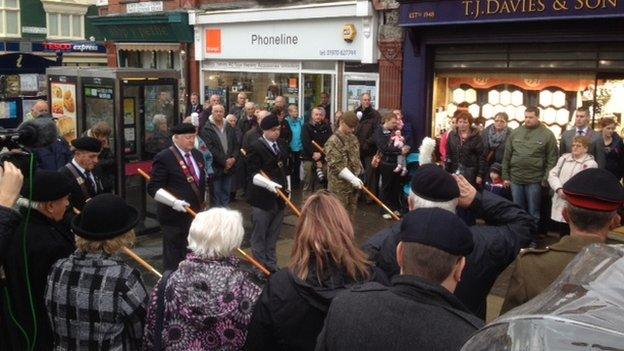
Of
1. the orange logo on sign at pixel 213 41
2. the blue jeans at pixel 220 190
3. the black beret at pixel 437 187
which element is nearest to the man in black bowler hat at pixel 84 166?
the blue jeans at pixel 220 190

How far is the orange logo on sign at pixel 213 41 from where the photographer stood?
56.6 ft

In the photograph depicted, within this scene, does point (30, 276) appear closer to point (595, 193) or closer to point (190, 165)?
point (595, 193)

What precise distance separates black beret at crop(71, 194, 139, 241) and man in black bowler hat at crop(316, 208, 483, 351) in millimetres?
1473

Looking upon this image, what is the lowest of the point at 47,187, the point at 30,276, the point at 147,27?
the point at 30,276

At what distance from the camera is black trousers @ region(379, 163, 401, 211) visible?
1119 cm

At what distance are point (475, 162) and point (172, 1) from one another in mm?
11384

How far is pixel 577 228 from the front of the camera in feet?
10.7

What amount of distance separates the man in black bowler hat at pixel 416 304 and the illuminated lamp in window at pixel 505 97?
977cm

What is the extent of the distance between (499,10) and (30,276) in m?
9.09

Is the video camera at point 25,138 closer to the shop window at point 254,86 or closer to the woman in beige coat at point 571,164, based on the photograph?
the woman in beige coat at point 571,164

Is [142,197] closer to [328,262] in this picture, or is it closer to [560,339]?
[328,262]

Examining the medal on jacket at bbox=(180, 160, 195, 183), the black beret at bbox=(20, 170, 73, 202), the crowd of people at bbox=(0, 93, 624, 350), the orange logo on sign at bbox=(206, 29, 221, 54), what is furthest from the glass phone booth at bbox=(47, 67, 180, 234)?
the orange logo on sign at bbox=(206, 29, 221, 54)

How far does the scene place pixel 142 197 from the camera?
1009 centimetres

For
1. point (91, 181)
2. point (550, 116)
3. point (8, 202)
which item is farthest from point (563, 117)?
point (8, 202)
